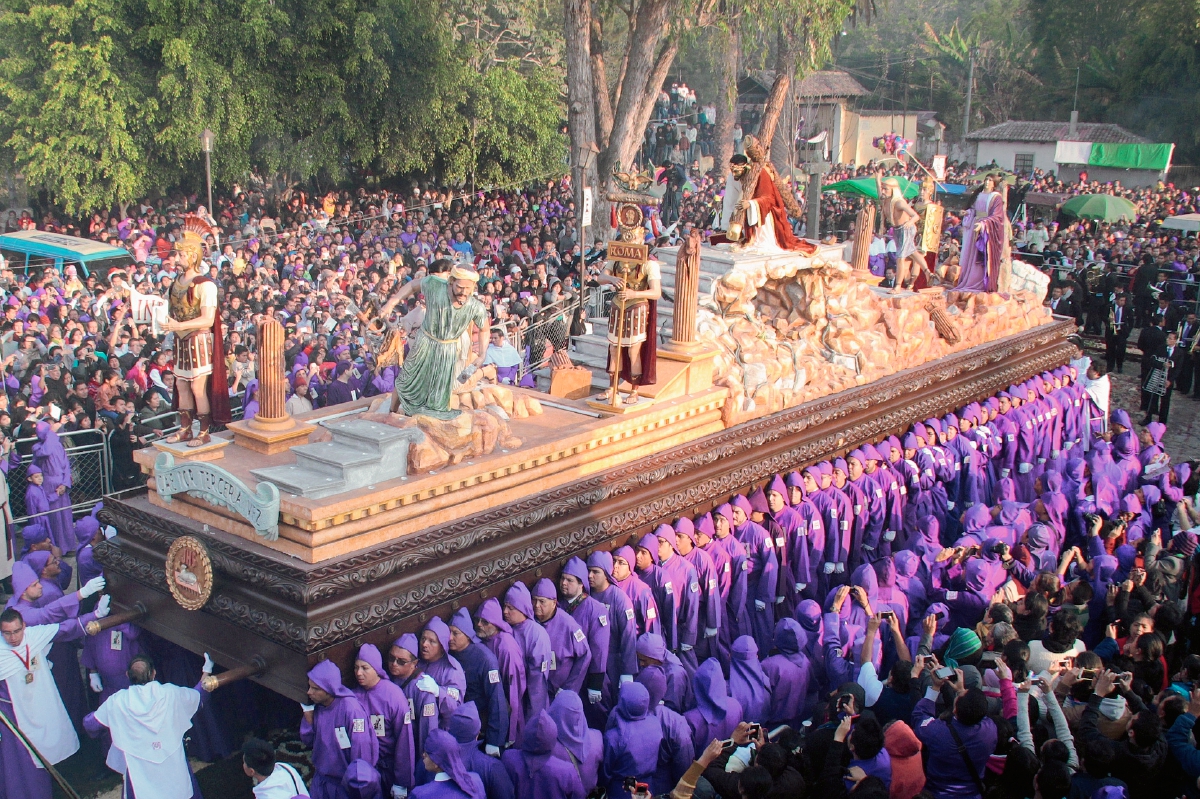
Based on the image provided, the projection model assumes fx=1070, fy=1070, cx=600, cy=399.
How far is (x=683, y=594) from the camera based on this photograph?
27.0 ft

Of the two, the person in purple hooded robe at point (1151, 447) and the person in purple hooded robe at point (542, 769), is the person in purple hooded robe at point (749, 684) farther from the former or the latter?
the person in purple hooded robe at point (1151, 447)

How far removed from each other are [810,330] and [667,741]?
20.4 ft

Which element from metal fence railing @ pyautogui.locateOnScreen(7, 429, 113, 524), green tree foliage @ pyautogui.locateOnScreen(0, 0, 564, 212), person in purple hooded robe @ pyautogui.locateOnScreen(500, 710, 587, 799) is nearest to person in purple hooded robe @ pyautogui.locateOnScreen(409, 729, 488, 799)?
person in purple hooded robe @ pyautogui.locateOnScreen(500, 710, 587, 799)

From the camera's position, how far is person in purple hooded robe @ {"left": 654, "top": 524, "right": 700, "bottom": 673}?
817cm

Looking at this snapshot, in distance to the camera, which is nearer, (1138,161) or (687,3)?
(687,3)

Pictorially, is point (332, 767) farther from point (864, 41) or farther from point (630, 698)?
point (864, 41)

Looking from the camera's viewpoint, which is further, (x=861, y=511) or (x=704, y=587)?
(x=861, y=511)

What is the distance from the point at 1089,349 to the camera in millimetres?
19438

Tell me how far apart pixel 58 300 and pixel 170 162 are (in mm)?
6861

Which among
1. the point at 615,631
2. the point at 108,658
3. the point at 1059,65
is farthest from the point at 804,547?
the point at 1059,65

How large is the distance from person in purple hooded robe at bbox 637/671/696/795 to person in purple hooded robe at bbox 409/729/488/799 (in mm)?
1146

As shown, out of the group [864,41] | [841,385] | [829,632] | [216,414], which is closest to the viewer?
[829,632]

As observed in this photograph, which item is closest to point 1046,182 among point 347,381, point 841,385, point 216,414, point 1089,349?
point 1089,349

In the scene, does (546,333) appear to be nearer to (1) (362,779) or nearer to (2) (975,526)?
(2) (975,526)
